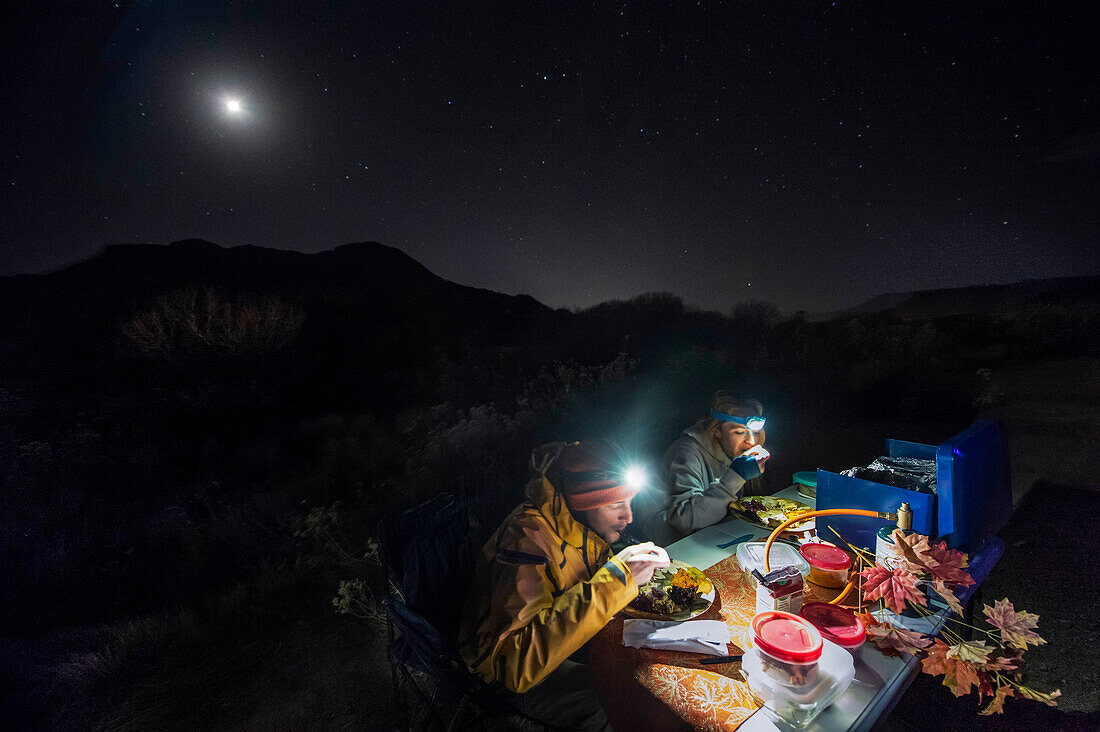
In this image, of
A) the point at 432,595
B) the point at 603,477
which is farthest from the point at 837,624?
the point at 432,595

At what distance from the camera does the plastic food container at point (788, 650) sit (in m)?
1.14

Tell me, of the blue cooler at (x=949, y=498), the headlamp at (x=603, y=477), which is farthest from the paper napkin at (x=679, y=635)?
the blue cooler at (x=949, y=498)

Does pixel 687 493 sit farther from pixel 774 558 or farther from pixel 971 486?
pixel 971 486

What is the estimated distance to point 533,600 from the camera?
158 centimetres

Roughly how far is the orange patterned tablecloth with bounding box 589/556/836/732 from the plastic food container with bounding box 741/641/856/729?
60 millimetres

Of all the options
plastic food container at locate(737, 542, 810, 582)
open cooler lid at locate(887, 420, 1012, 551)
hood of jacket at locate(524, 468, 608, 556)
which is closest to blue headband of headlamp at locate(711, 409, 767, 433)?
open cooler lid at locate(887, 420, 1012, 551)

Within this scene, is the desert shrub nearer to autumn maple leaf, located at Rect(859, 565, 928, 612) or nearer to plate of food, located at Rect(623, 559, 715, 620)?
plate of food, located at Rect(623, 559, 715, 620)

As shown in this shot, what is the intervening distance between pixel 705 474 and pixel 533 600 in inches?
97.5

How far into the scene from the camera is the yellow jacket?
4.96 feet

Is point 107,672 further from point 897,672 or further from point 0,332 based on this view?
point 0,332

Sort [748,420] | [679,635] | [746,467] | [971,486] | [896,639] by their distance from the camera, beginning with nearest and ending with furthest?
[896,639]
[679,635]
[971,486]
[746,467]
[748,420]

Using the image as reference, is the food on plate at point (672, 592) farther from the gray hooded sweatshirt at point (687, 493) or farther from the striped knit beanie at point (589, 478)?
the gray hooded sweatshirt at point (687, 493)

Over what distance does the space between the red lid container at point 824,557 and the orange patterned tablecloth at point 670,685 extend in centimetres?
12

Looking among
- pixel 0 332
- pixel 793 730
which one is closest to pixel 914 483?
pixel 793 730
